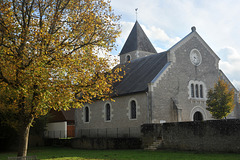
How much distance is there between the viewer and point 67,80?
14.4m

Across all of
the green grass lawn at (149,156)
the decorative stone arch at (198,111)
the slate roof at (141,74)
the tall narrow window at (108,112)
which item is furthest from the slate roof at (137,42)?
the green grass lawn at (149,156)

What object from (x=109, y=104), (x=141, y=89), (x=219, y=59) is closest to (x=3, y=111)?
(x=109, y=104)

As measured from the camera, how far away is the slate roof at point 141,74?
26.8 meters

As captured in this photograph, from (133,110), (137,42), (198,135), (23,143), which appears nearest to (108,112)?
(133,110)

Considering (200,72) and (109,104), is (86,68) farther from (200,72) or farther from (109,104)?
(200,72)

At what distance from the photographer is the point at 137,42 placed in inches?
1662

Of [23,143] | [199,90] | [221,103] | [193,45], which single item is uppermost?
[193,45]

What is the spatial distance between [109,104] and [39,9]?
1649 cm

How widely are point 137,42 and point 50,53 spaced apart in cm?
2878

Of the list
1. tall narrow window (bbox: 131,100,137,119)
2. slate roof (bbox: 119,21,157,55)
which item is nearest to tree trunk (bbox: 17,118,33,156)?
tall narrow window (bbox: 131,100,137,119)

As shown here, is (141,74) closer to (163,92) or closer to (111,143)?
(163,92)

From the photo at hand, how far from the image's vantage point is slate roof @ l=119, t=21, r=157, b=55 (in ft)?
138

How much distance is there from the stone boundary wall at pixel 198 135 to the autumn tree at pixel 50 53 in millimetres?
8015

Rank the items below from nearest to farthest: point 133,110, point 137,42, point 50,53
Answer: point 50,53
point 133,110
point 137,42
